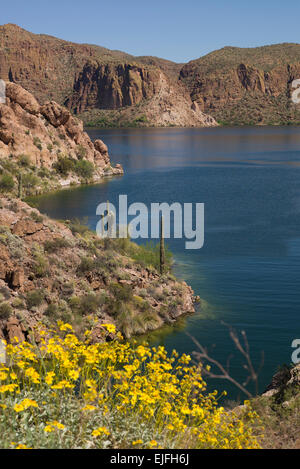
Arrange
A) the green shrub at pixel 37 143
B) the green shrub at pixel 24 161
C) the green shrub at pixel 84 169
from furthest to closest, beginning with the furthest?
the green shrub at pixel 84 169 → the green shrub at pixel 37 143 → the green shrub at pixel 24 161

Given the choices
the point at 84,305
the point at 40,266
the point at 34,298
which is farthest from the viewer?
the point at 40,266

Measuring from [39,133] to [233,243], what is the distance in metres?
34.6

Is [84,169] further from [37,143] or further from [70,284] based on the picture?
[70,284]

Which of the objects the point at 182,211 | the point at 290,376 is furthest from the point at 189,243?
the point at 290,376

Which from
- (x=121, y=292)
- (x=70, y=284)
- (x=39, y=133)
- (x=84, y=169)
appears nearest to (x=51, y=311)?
(x=70, y=284)

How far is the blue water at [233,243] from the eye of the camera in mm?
18828

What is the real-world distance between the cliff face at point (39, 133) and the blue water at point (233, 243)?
5.58 metres

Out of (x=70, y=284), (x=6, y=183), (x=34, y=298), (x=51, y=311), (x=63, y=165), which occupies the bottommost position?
(x=51, y=311)

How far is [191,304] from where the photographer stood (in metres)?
21.6

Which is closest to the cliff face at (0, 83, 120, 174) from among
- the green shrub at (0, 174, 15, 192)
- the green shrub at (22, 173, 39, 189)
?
the green shrub at (22, 173, 39, 189)

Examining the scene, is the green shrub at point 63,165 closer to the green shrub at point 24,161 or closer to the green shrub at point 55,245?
the green shrub at point 24,161

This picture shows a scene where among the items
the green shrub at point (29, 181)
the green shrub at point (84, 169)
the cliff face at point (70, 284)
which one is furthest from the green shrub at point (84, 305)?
the green shrub at point (84, 169)

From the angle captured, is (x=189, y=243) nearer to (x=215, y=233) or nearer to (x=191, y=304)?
(x=215, y=233)

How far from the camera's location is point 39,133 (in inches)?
2301
